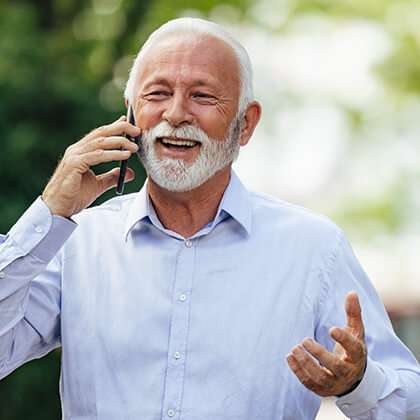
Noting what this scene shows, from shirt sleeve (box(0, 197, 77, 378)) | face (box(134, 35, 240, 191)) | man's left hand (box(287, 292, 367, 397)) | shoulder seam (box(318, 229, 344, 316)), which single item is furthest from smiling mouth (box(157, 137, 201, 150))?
man's left hand (box(287, 292, 367, 397))

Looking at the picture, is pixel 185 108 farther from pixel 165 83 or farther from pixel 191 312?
pixel 191 312

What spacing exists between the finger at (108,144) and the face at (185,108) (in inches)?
3.7

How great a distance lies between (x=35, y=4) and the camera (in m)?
13.1

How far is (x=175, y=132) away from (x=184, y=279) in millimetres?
434

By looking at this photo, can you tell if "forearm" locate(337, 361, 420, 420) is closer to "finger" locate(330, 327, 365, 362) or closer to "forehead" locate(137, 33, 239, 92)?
"finger" locate(330, 327, 365, 362)

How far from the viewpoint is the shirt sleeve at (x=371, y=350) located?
3621mm

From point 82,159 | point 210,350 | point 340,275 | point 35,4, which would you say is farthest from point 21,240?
point 35,4

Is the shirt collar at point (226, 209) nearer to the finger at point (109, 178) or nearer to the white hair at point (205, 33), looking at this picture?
the finger at point (109, 178)

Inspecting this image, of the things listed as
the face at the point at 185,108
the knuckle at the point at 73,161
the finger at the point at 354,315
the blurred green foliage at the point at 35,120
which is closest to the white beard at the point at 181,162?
the face at the point at 185,108

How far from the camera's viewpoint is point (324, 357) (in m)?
3.36

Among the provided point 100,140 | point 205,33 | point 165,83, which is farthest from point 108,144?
point 205,33

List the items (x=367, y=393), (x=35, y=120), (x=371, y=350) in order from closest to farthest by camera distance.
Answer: (x=367, y=393), (x=371, y=350), (x=35, y=120)

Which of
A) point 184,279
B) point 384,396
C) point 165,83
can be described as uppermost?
point 165,83

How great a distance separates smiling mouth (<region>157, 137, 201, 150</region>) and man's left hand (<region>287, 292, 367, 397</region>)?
769 millimetres
